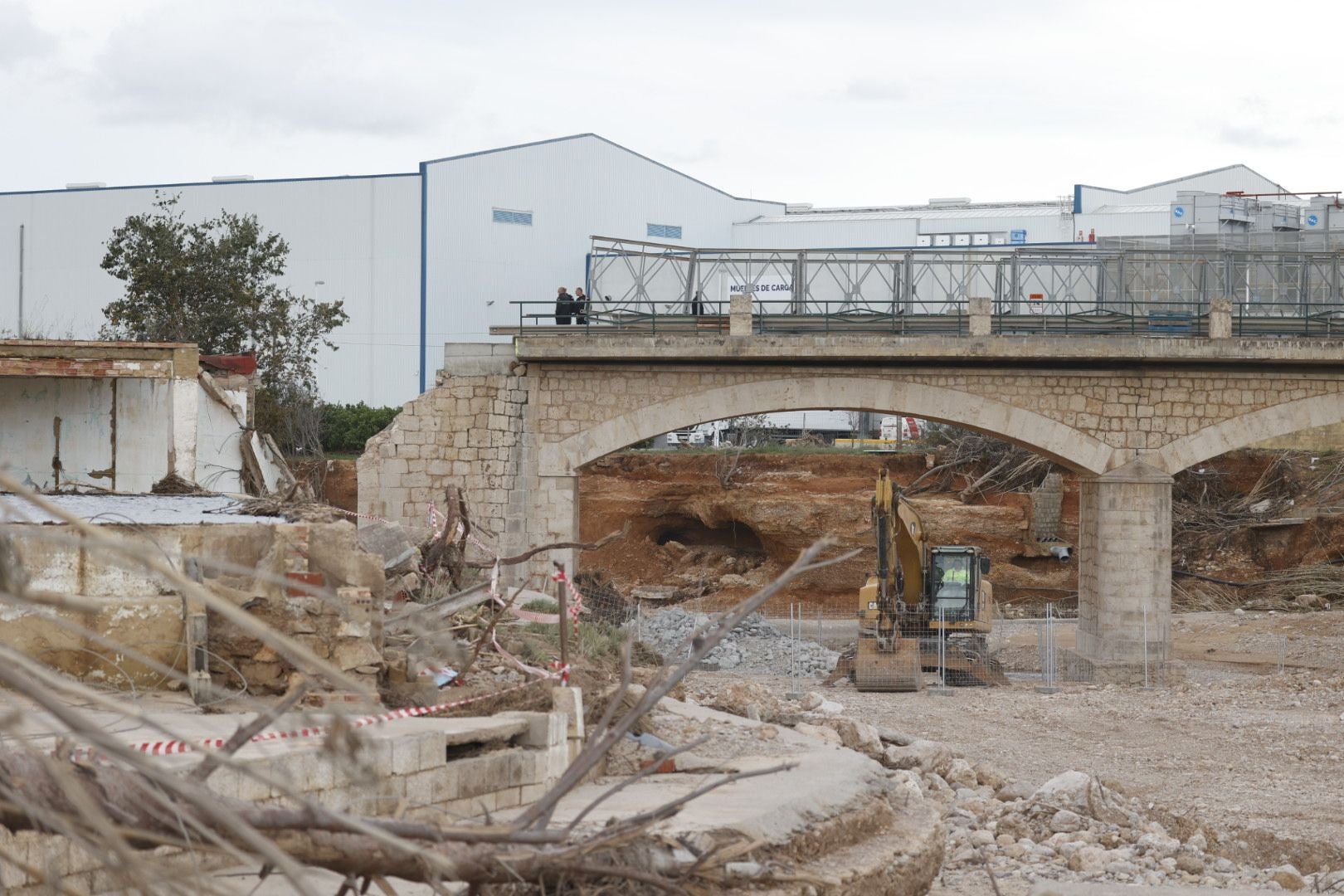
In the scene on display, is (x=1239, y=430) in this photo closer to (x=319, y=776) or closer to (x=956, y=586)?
(x=956, y=586)

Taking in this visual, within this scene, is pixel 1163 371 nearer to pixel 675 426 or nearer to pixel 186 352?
pixel 675 426

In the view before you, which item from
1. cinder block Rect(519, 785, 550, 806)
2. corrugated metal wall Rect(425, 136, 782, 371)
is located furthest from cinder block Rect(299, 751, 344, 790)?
corrugated metal wall Rect(425, 136, 782, 371)

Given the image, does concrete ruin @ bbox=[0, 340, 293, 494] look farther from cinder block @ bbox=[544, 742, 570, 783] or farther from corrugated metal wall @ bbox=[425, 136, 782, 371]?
corrugated metal wall @ bbox=[425, 136, 782, 371]

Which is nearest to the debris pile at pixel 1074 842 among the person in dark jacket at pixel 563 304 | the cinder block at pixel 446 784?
the cinder block at pixel 446 784

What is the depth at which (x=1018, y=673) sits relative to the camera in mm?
21703

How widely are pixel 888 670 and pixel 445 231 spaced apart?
19.6 metres

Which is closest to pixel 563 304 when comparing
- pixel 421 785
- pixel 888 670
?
pixel 888 670

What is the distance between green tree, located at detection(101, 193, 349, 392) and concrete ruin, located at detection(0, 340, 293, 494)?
11.0 metres

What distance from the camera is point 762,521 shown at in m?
32.1

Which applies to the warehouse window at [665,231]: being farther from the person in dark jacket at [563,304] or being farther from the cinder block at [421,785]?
the cinder block at [421,785]

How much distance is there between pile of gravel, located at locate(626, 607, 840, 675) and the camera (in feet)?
70.5

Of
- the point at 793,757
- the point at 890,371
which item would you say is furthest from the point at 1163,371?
the point at 793,757

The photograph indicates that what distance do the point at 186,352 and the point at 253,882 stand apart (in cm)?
1183

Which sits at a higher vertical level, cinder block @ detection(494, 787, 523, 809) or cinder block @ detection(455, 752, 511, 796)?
cinder block @ detection(455, 752, 511, 796)
